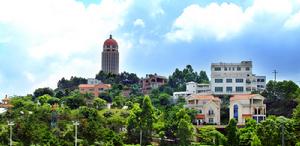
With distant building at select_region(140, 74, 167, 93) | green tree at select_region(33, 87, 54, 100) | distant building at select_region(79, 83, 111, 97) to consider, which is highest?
distant building at select_region(140, 74, 167, 93)

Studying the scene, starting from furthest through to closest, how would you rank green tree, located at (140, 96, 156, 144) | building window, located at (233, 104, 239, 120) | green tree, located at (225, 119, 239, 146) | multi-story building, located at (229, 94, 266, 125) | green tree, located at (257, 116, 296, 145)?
building window, located at (233, 104, 239, 120), multi-story building, located at (229, 94, 266, 125), green tree, located at (140, 96, 156, 144), green tree, located at (225, 119, 239, 146), green tree, located at (257, 116, 296, 145)

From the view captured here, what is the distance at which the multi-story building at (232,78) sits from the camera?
81312 millimetres

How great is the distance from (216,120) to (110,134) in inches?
932

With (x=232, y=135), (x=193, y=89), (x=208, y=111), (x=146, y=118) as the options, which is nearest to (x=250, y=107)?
(x=208, y=111)

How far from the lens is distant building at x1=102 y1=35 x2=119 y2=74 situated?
4766 inches

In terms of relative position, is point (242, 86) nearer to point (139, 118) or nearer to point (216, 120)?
point (216, 120)

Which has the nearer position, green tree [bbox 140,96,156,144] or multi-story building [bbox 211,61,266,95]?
green tree [bbox 140,96,156,144]

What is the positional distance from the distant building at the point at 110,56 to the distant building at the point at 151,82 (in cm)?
1580

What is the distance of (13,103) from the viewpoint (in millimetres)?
74000

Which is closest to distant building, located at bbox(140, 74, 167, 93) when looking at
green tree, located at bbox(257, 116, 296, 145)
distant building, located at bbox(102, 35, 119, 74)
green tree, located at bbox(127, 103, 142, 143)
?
distant building, located at bbox(102, 35, 119, 74)

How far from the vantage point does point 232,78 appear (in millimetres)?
81438

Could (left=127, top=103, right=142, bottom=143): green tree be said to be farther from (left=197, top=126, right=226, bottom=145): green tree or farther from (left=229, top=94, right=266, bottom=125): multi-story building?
(left=229, top=94, right=266, bottom=125): multi-story building

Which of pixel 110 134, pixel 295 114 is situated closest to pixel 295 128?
pixel 295 114

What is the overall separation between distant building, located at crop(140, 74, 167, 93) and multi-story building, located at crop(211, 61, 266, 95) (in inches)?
874
